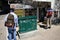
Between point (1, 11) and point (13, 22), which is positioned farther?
point (1, 11)

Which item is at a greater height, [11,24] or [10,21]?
[10,21]

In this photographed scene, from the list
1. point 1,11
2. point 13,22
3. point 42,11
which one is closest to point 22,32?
point 13,22

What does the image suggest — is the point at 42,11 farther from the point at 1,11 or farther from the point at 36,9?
the point at 1,11

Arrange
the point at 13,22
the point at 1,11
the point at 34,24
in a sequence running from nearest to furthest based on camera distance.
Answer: the point at 13,22, the point at 34,24, the point at 1,11

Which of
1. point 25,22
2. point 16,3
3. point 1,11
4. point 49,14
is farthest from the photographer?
point 1,11

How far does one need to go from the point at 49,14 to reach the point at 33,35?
3.96 metres

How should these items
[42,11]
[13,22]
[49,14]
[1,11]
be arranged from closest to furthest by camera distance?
[13,22], [49,14], [42,11], [1,11]

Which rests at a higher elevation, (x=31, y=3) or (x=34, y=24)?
(x=31, y=3)

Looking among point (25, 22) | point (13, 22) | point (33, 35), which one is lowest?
point (33, 35)

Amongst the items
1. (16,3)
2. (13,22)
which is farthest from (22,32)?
(16,3)

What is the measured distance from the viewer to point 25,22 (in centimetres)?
1073

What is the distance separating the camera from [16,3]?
55.1 feet

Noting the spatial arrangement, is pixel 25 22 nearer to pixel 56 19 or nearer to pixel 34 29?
pixel 34 29

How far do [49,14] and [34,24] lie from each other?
3287 mm
